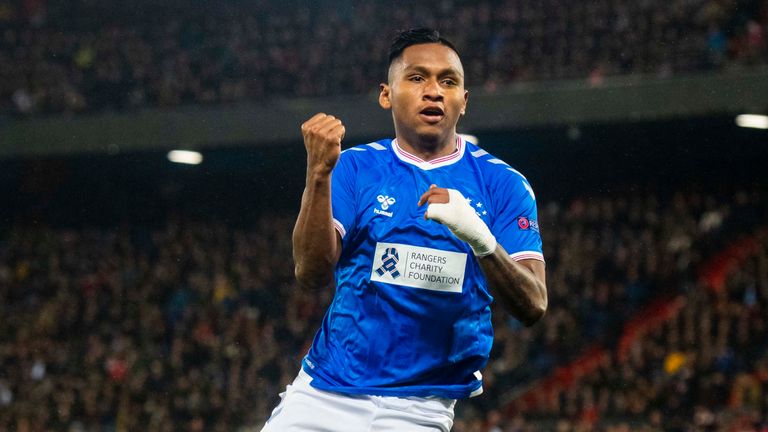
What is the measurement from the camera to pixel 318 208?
3.69 meters

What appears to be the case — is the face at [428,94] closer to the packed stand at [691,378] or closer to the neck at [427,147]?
the neck at [427,147]

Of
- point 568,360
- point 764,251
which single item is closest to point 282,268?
point 568,360

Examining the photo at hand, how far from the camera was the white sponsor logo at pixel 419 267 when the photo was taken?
3.88 metres

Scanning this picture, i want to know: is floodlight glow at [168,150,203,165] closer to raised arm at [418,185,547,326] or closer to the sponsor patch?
the sponsor patch

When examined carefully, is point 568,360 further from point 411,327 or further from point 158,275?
point 411,327

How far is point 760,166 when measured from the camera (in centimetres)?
2038

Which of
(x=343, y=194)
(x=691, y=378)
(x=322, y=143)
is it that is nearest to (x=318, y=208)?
(x=322, y=143)

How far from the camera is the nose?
4.06 metres

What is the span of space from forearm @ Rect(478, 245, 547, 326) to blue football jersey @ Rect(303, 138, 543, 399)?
0.72 feet

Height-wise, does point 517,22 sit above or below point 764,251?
above

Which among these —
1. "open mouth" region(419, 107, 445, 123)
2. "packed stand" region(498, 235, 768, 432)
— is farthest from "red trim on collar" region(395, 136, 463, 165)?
"packed stand" region(498, 235, 768, 432)

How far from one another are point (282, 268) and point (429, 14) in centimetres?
598

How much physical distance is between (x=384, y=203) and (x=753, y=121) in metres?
16.0

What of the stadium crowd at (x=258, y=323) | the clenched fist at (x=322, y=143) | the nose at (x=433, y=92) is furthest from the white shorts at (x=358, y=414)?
the stadium crowd at (x=258, y=323)
